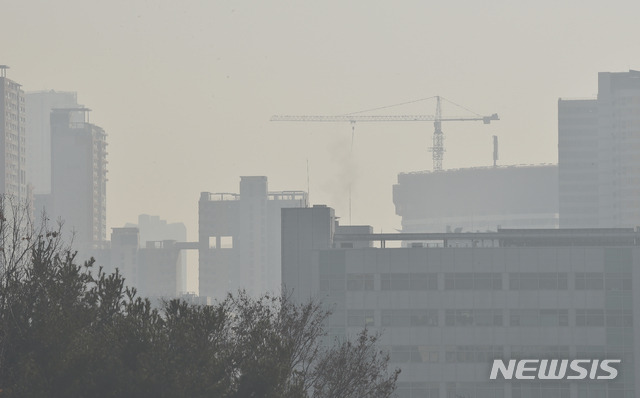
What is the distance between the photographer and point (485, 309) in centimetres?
14888

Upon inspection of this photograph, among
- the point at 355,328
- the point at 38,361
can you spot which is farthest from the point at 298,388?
the point at 355,328

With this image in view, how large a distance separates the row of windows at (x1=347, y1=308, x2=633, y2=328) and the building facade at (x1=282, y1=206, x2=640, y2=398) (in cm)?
11

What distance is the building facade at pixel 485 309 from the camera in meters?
147

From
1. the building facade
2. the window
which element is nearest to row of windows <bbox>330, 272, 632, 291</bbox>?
the window

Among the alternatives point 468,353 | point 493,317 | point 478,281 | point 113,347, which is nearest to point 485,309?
point 493,317

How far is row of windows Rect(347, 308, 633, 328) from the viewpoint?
147250 mm

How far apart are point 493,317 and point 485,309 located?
1.21m

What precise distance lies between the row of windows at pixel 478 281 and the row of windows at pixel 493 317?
249 cm

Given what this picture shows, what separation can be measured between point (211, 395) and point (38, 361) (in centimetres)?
531

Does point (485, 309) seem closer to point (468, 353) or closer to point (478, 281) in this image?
point (478, 281)

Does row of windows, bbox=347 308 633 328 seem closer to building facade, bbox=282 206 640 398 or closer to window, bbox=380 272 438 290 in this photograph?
building facade, bbox=282 206 640 398

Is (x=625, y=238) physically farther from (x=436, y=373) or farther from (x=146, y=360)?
(x=146, y=360)

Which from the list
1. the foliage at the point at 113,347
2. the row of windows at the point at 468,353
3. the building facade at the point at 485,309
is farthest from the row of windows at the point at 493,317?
the foliage at the point at 113,347

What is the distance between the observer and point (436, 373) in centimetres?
14875
